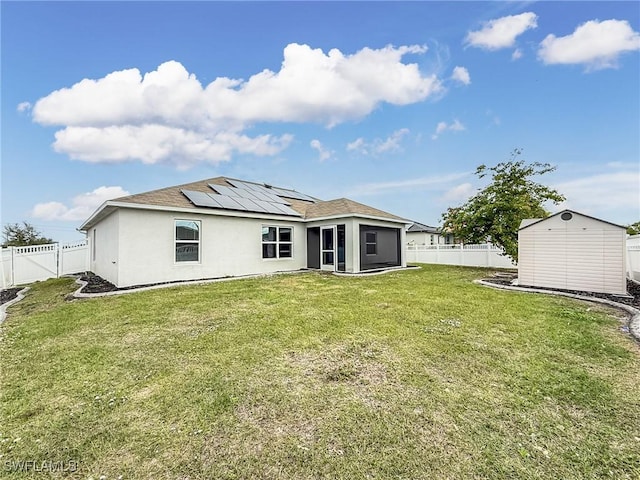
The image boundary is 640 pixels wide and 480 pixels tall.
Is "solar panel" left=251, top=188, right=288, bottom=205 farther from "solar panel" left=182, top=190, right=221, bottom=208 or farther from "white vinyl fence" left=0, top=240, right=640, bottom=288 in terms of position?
"white vinyl fence" left=0, top=240, right=640, bottom=288

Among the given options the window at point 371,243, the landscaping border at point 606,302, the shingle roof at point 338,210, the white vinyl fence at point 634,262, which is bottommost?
the landscaping border at point 606,302

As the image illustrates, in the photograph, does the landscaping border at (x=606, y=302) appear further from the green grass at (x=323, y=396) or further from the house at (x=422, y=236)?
the house at (x=422, y=236)

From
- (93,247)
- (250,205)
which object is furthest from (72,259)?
(250,205)

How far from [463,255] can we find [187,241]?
15.0 metres

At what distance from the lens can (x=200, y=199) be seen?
38.0 feet

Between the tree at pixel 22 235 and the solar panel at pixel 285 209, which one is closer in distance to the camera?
the solar panel at pixel 285 209

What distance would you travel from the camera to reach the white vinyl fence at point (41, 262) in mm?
11969

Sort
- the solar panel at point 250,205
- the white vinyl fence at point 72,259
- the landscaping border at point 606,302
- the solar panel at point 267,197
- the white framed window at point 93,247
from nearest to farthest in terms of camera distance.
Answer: the landscaping border at point 606,302
the white vinyl fence at point 72,259
the solar panel at point 250,205
the white framed window at point 93,247
the solar panel at point 267,197

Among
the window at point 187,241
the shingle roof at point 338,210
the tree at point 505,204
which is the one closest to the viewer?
the window at point 187,241

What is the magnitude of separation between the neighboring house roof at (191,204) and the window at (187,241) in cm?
62

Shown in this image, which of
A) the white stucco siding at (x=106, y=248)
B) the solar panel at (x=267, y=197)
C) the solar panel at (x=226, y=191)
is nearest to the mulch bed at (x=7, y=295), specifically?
the white stucco siding at (x=106, y=248)

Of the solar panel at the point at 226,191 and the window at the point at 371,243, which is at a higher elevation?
the solar panel at the point at 226,191

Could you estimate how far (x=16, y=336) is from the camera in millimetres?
5277

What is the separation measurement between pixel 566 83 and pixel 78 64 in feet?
59.2
